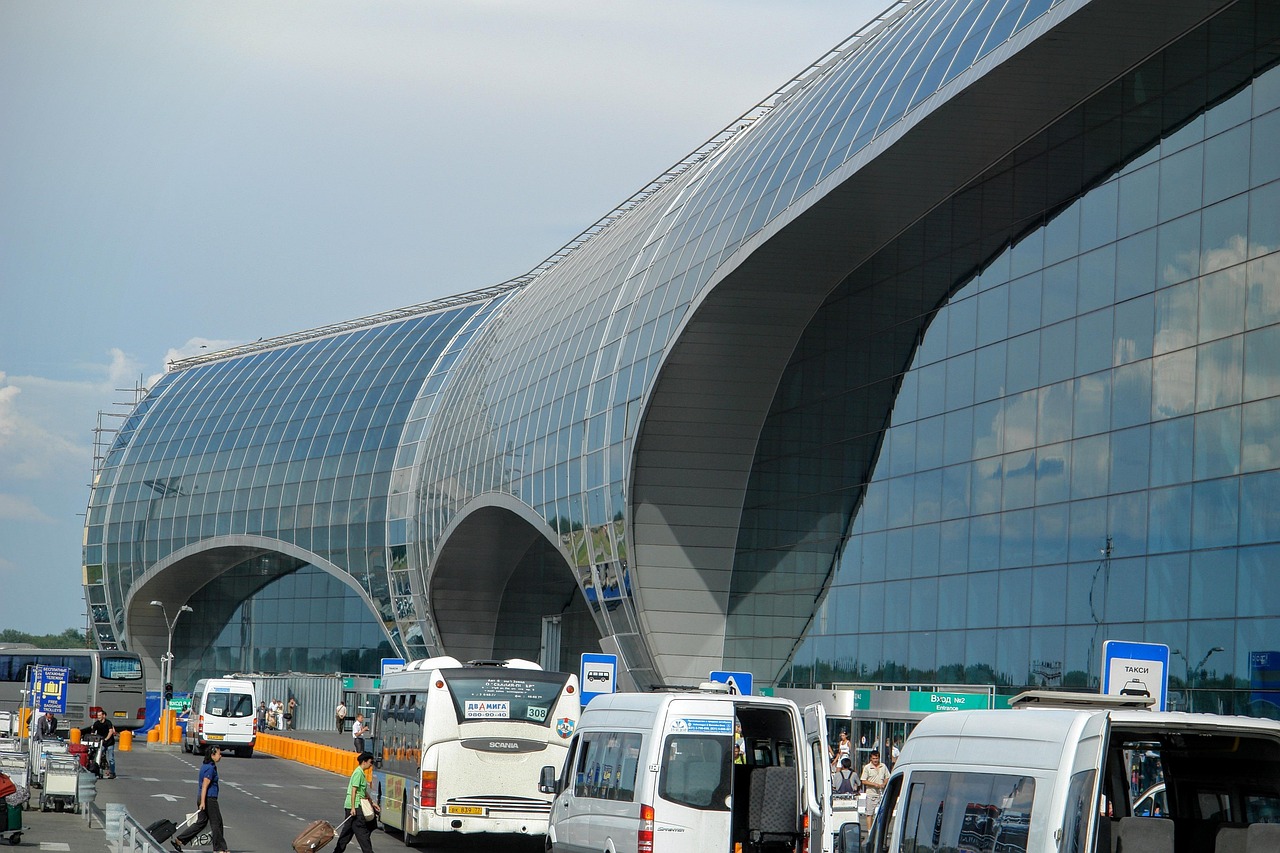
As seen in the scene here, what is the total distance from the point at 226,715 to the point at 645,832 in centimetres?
4126

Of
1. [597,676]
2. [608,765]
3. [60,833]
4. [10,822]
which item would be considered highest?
[597,676]

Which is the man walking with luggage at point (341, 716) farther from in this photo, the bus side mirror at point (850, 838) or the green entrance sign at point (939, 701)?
the bus side mirror at point (850, 838)

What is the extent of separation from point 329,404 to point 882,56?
47.9 metres

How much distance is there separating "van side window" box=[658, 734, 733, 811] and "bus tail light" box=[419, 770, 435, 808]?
7.96 metres

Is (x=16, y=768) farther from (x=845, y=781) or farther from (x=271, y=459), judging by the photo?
(x=271, y=459)

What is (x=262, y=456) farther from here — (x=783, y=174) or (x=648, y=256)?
(x=783, y=174)

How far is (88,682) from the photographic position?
201ft

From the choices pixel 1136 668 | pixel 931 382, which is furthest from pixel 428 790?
pixel 931 382

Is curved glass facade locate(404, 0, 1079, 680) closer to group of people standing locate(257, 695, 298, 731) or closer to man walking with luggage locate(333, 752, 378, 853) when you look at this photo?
man walking with luggage locate(333, 752, 378, 853)

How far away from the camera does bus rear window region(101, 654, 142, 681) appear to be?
62062 mm

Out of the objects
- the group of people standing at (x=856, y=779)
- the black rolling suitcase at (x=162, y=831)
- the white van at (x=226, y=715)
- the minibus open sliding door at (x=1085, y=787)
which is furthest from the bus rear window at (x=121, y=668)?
the minibus open sliding door at (x=1085, y=787)

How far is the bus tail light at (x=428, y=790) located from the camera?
23.1m

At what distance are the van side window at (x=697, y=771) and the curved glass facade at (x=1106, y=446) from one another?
1171 cm

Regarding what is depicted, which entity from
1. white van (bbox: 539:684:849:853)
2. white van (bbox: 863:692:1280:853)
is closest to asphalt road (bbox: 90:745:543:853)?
white van (bbox: 539:684:849:853)
